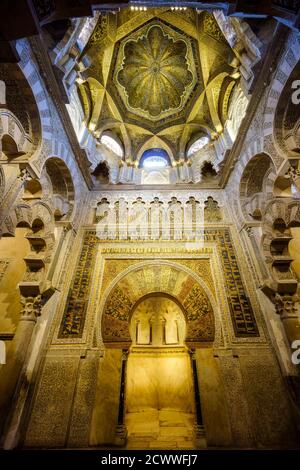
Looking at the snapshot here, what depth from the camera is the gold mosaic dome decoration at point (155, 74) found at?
6801mm

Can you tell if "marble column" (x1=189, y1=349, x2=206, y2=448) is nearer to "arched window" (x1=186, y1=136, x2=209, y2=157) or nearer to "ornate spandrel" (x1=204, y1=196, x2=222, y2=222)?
"ornate spandrel" (x1=204, y1=196, x2=222, y2=222)

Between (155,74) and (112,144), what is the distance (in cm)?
272

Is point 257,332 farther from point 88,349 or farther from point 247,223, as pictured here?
point 88,349

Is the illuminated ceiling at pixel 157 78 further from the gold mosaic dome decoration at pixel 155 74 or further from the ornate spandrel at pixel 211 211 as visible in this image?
the ornate spandrel at pixel 211 211

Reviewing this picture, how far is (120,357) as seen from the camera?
13.5ft

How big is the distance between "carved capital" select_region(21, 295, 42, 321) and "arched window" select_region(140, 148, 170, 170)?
536 cm

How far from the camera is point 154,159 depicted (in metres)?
8.10

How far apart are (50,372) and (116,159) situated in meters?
6.28

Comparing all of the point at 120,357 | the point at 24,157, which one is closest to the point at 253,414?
the point at 120,357

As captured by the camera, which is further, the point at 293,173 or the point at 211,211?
the point at 211,211

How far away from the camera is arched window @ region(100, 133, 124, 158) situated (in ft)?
24.5

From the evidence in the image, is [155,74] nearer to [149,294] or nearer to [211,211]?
[211,211]

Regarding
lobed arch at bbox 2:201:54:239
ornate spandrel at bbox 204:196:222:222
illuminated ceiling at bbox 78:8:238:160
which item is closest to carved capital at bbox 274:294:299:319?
ornate spandrel at bbox 204:196:222:222

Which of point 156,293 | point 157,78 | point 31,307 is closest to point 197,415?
point 156,293
